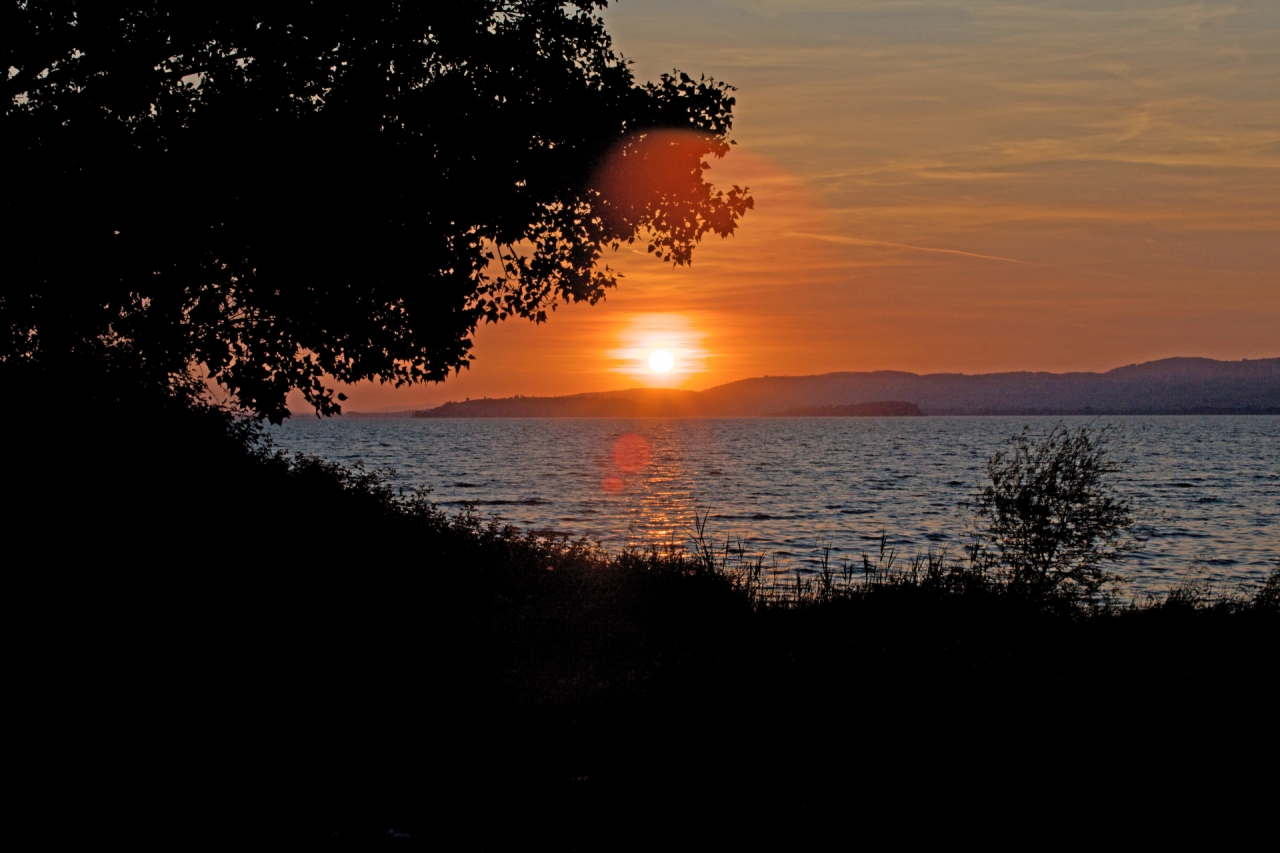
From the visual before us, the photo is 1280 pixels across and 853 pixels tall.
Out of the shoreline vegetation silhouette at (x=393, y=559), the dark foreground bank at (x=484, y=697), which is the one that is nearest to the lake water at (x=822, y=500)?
the shoreline vegetation silhouette at (x=393, y=559)

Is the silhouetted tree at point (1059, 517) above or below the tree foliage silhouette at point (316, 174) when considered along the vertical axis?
below

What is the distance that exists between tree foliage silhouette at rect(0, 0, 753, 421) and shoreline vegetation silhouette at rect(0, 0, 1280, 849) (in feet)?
0.19

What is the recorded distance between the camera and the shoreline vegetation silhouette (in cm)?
781

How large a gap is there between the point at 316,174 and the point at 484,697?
7712 millimetres

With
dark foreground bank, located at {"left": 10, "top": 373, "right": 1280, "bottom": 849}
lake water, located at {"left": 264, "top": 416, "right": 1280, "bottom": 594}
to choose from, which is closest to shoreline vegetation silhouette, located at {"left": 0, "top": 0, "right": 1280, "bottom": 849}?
dark foreground bank, located at {"left": 10, "top": 373, "right": 1280, "bottom": 849}

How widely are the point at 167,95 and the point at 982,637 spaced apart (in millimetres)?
14340

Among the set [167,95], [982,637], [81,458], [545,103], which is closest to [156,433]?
[81,458]

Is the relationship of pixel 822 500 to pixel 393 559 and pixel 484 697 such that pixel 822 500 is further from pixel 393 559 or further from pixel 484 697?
pixel 484 697

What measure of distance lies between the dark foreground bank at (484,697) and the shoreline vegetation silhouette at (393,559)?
0.05 meters

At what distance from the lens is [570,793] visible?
759 centimetres

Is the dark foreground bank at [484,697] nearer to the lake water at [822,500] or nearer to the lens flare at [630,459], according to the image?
the lake water at [822,500]

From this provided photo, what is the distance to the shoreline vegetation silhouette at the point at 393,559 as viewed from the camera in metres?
7.81

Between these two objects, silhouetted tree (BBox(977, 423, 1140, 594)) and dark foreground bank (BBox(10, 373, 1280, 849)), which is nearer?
dark foreground bank (BBox(10, 373, 1280, 849))

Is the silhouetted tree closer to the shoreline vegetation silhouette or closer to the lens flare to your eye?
the shoreline vegetation silhouette
